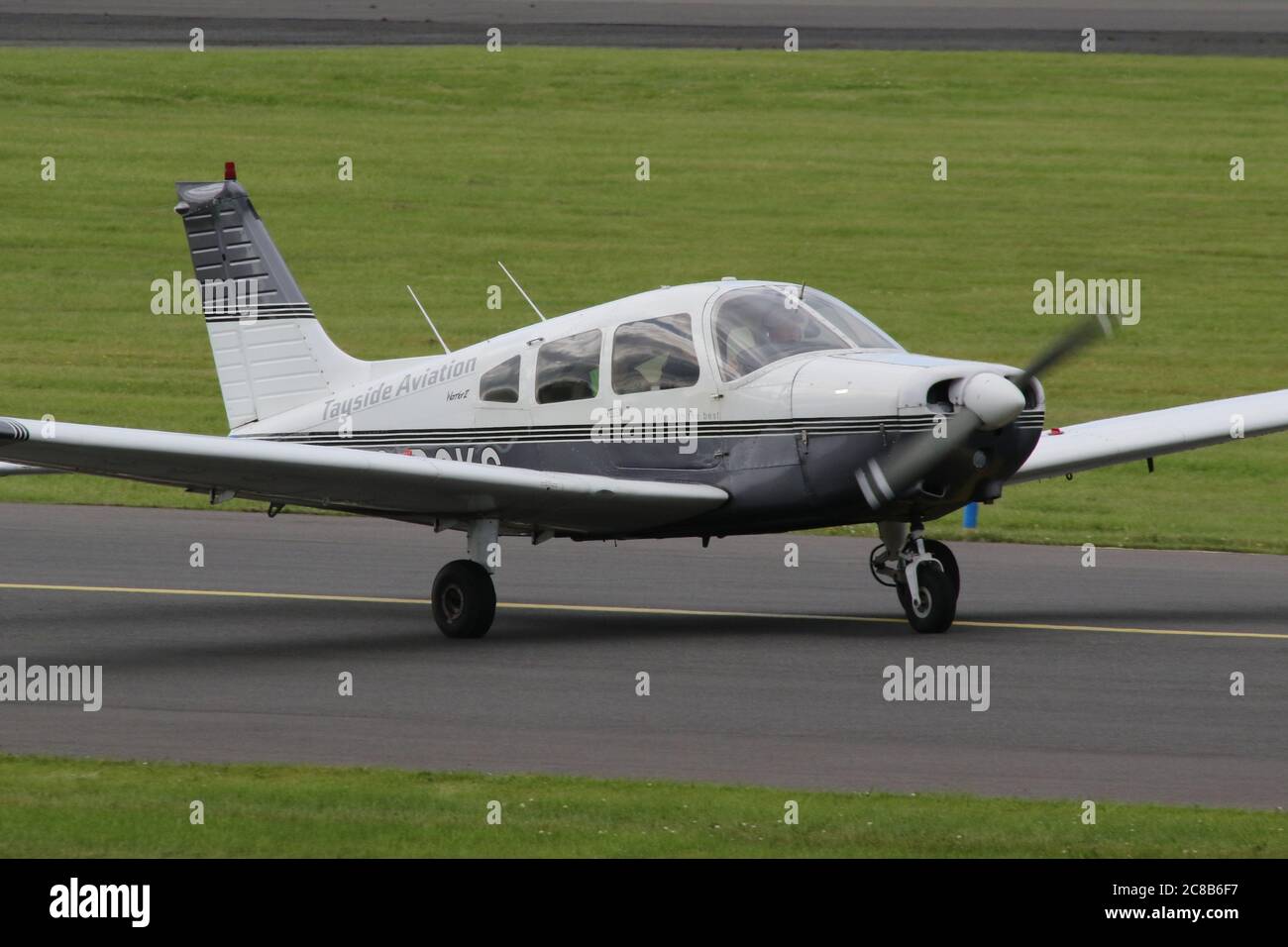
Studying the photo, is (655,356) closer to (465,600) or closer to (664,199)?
(465,600)

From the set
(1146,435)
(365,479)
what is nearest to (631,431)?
(365,479)

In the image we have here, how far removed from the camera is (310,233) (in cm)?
3719

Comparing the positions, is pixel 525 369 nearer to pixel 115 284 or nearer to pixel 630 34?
pixel 115 284

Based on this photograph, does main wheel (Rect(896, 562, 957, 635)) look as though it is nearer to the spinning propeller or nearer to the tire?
the tire

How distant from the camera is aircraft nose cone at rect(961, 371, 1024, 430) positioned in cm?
1304

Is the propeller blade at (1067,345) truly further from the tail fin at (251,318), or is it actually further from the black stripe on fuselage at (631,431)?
the tail fin at (251,318)

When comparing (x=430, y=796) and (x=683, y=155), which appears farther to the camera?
(x=683, y=155)

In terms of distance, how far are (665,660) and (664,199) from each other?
84.6 feet

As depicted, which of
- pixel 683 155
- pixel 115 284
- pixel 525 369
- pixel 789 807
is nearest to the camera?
pixel 789 807

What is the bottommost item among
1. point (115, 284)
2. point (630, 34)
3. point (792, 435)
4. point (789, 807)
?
point (789, 807)

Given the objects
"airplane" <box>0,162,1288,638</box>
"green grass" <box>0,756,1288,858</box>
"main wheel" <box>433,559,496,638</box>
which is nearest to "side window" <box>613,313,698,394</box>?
"airplane" <box>0,162,1288,638</box>

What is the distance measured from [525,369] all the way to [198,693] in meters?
3.69

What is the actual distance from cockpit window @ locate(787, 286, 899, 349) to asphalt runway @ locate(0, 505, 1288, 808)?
2.01m

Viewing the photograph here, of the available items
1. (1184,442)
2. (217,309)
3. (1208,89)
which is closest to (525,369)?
(217,309)
